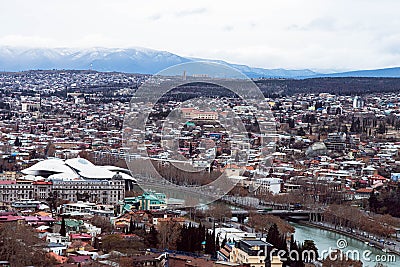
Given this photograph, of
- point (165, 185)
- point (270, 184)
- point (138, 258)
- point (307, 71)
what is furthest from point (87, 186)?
point (307, 71)

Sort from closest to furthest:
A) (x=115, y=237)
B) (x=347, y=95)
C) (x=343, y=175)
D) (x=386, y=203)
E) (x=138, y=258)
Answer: (x=138, y=258) < (x=115, y=237) < (x=386, y=203) < (x=343, y=175) < (x=347, y=95)

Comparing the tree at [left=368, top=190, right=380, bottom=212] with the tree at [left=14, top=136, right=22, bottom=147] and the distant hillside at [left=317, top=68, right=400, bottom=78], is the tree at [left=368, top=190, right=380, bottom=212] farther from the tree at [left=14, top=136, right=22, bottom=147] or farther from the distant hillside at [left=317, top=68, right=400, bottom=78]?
the distant hillside at [left=317, top=68, right=400, bottom=78]

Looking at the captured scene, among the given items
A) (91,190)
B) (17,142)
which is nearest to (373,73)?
(17,142)

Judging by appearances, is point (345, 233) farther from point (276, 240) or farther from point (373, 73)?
point (373, 73)

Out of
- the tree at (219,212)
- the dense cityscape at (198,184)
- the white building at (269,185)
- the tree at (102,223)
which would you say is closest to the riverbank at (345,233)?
the dense cityscape at (198,184)

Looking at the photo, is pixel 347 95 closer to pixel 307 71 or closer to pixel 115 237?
pixel 115 237

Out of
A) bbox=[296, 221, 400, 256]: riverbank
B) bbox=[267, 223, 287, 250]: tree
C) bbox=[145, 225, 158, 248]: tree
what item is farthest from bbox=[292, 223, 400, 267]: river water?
bbox=[145, 225, 158, 248]: tree
